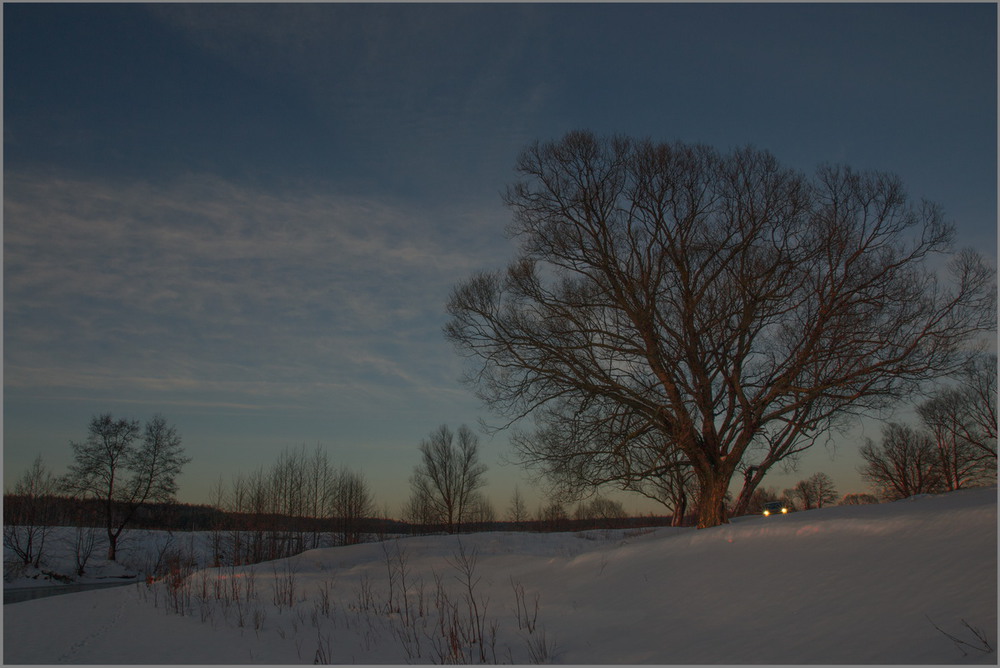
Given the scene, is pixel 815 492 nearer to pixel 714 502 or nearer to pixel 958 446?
pixel 958 446

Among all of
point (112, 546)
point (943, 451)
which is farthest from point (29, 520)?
point (943, 451)

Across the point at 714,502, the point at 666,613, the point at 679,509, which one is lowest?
the point at 679,509

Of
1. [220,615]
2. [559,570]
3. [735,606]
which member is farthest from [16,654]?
[735,606]

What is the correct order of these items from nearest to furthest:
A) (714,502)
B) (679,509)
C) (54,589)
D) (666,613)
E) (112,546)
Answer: (666,613), (714,502), (679,509), (54,589), (112,546)

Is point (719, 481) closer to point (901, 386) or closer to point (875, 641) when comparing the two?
point (901, 386)

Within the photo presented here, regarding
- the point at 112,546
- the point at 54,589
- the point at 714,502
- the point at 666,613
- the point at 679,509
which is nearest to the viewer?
the point at 666,613

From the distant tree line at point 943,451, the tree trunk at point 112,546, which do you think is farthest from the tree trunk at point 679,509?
the tree trunk at point 112,546

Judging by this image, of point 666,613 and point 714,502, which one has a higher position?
point 714,502

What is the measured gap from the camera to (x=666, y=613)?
7.14 m

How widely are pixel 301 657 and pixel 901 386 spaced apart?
44.5ft

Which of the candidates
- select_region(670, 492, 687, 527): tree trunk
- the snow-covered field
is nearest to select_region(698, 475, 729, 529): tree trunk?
the snow-covered field

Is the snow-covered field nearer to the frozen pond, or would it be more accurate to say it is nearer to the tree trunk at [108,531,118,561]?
the frozen pond

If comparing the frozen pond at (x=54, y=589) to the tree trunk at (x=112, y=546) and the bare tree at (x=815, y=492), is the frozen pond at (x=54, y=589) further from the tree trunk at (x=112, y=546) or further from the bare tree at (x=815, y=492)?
the bare tree at (x=815, y=492)

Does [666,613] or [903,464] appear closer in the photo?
[666,613]
